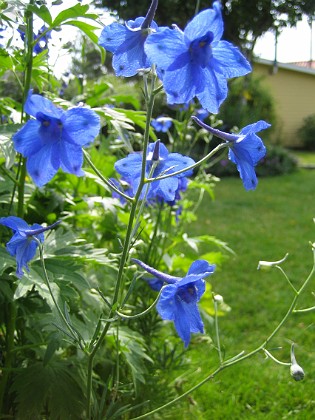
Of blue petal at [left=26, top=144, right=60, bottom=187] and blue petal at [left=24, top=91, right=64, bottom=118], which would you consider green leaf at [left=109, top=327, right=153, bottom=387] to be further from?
blue petal at [left=24, top=91, right=64, bottom=118]

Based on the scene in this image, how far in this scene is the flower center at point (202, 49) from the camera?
114cm

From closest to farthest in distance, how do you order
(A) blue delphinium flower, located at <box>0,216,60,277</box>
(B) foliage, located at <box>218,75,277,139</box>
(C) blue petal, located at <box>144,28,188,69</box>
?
(C) blue petal, located at <box>144,28,188,69</box>, (A) blue delphinium flower, located at <box>0,216,60,277</box>, (B) foliage, located at <box>218,75,277,139</box>

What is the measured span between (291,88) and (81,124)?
78.4 feet

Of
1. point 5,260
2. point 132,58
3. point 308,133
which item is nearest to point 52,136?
point 132,58

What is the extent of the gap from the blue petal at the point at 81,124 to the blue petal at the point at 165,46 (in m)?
0.20

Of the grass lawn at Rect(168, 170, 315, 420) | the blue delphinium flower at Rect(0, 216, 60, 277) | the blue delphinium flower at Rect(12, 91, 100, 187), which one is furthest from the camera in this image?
the grass lawn at Rect(168, 170, 315, 420)

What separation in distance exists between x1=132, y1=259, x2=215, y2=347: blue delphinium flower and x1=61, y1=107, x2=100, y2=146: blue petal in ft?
1.29

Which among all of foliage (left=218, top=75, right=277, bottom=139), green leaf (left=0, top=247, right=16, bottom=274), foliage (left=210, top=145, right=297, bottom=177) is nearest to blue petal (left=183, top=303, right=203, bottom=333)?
green leaf (left=0, top=247, right=16, bottom=274)

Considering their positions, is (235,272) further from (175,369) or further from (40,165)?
(40,165)

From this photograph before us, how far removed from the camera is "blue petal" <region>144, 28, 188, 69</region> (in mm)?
1108

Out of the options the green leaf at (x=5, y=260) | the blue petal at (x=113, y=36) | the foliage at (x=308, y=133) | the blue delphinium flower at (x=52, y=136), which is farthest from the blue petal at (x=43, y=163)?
the foliage at (x=308, y=133)

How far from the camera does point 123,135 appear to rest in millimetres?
1994

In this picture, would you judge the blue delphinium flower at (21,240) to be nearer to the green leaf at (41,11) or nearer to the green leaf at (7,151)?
the green leaf at (7,151)

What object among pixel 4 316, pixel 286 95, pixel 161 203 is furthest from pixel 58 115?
pixel 286 95
